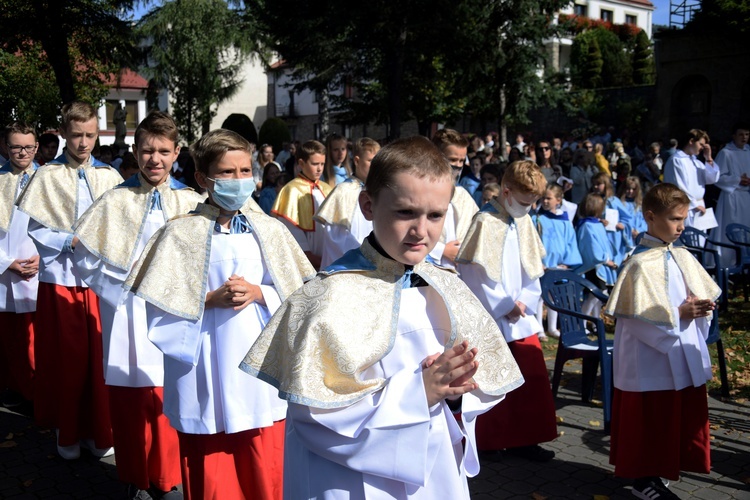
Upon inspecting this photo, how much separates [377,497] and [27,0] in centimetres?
1451

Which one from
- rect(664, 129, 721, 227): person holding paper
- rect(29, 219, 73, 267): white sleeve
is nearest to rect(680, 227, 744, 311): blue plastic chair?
rect(664, 129, 721, 227): person holding paper

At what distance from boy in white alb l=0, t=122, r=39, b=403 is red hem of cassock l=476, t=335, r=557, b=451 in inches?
161

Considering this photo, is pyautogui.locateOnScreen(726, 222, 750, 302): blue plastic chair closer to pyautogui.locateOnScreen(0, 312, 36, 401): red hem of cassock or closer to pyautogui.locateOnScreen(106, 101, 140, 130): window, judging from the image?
pyautogui.locateOnScreen(0, 312, 36, 401): red hem of cassock

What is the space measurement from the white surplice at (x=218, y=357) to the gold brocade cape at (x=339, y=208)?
2684 millimetres

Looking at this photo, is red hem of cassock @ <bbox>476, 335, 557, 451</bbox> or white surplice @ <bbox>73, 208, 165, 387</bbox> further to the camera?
red hem of cassock @ <bbox>476, 335, 557, 451</bbox>

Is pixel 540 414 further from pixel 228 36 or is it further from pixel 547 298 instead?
pixel 228 36

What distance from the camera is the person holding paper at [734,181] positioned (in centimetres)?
1244

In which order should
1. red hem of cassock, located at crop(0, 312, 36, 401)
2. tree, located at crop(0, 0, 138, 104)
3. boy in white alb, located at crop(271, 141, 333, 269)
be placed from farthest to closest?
tree, located at crop(0, 0, 138, 104), boy in white alb, located at crop(271, 141, 333, 269), red hem of cassock, located at crop(0, 312, 36, 401)

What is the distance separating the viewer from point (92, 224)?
4902 mm

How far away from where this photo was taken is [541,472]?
5504 mm

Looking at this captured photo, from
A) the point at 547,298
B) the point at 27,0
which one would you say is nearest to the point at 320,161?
the point at 547,298

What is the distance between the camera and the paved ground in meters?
5.14

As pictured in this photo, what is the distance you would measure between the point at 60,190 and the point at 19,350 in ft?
7.54

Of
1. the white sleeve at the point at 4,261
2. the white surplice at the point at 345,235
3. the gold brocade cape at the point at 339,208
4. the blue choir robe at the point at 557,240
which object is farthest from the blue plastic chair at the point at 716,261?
the white sleeve at the point at 4,261
